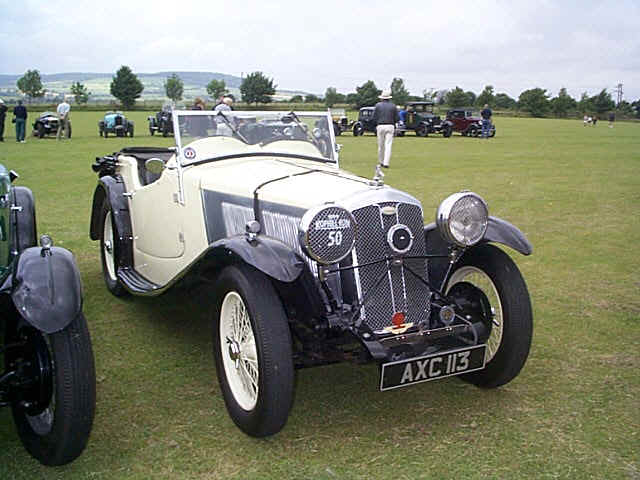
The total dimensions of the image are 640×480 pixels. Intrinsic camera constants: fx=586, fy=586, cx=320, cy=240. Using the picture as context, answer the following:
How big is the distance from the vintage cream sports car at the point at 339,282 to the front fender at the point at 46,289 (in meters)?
0.80

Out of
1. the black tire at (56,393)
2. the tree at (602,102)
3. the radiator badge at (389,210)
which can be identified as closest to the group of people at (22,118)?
the black tire at (56,393)

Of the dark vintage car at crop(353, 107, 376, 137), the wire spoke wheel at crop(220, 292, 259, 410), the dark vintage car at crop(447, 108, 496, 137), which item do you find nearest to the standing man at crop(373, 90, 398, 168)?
the wire spoke wheel at crop(220, 292, 259, 410)

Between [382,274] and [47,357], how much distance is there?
69.4 inches

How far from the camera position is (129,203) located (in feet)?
17.8

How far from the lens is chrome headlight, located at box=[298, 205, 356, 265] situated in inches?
117

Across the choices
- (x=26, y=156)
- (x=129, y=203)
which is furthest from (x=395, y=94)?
(x=129, y=203)

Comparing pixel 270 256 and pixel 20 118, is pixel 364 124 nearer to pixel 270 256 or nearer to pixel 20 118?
pixel 20 118

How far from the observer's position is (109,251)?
19.0 ft

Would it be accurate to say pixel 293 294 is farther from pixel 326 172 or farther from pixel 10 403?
pixel 10 403

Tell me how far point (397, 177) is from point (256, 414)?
10640mm

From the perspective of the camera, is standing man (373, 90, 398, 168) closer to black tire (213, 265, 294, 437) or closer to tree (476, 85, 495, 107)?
black tire (213, 265, 294, 437)

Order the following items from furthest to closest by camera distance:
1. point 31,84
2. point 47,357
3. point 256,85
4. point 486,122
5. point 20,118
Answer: point 31,84 → point 256,85 → point 486,122 → point 20,118 → point 47,357

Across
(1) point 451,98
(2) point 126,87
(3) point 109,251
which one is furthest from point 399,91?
A: (3) point 109,251

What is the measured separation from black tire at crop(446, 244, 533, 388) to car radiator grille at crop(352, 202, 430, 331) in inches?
19.6
